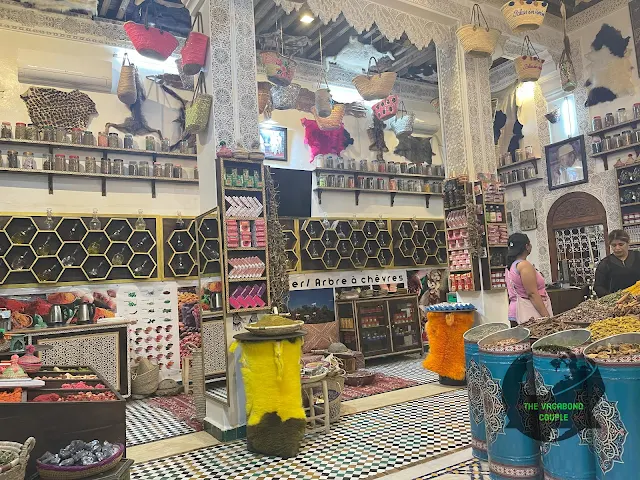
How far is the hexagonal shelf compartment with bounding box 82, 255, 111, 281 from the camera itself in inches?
252

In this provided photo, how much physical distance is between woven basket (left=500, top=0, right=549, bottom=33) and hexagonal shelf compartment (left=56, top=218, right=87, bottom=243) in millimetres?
5657

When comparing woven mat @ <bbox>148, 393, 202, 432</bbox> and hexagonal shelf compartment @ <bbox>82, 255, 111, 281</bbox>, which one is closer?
woven mat @ <bbox>148, 393, 202, 432</bbox>

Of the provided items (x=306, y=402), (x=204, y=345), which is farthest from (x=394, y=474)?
(x=204, y=345)

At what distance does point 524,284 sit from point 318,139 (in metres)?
4.48

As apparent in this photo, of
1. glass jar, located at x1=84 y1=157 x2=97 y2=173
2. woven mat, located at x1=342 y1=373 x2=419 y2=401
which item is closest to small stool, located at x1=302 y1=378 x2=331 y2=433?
woven mat, located at x1=342 y1=373 x2=419 y2=401

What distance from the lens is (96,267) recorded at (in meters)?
6.46

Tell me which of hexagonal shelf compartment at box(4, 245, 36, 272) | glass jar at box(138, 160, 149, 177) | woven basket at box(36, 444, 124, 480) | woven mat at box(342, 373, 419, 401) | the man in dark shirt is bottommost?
woven mat at box(342, 373, 419, 401)

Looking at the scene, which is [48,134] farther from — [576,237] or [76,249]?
[576,237]

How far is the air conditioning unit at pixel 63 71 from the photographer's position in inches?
249

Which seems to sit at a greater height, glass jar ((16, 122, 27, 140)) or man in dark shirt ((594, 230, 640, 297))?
glass jar ((16, 122, 27, 140))

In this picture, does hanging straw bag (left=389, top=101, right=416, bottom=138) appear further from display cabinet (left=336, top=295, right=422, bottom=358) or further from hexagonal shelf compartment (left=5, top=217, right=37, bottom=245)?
hexagonal shelf compartment (left=5, top=217, right=37, bottom=245)

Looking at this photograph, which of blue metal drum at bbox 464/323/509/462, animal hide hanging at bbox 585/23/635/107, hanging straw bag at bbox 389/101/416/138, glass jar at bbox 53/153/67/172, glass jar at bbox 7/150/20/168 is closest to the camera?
blue metal drum at bbox 464/323/509/462

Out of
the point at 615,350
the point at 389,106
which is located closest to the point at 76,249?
the point at 389,106

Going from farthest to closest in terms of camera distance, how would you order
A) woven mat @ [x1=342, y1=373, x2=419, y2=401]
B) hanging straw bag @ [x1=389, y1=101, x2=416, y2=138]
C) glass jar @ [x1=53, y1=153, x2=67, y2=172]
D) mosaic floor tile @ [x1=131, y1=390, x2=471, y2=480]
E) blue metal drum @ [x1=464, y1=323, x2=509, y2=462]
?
hanging straw bag @ [x1=389, y1=101, x2=416, y2=138]
glass jar @ [x1=53, y1=153, x2=67, y2=172]
woven mat @ [x1=342, y1=373, x2=419, y2=401]
mosaic floor tile @ [x1=131, y1=390, x2=471, y2=480]
blue metal drum @ [x1=464, y1=323, x2=509, y2=462]
